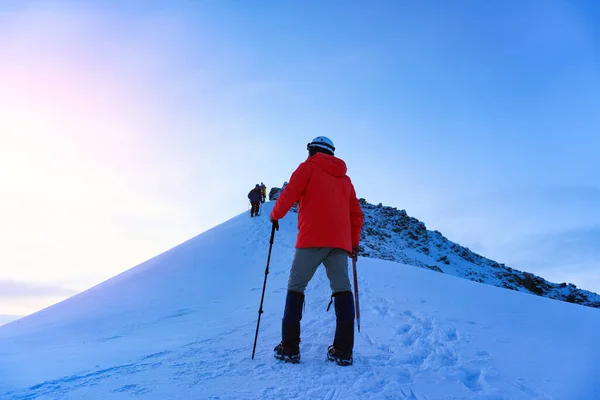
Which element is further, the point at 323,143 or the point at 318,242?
the point at 323,143

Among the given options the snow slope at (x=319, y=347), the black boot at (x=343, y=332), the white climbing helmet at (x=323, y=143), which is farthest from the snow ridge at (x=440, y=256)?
the black boot at (x=343, y=332)

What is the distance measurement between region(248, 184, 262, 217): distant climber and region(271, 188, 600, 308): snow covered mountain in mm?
6740

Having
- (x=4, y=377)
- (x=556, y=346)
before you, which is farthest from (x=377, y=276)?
(x=4, y=377)

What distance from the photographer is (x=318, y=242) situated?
14.5ft

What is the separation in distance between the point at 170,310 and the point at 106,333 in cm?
169

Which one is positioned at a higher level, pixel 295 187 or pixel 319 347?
pixel 295 187

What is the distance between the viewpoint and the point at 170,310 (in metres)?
8.54

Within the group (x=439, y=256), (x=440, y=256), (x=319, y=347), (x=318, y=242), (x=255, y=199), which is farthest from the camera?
(x=439, y=256)

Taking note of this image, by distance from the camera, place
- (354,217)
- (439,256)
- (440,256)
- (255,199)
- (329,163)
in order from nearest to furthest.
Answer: (329,163) → (354,217) → (255,199) → (440,256) → (439,256)

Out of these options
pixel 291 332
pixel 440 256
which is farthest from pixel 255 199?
pixel 291 332

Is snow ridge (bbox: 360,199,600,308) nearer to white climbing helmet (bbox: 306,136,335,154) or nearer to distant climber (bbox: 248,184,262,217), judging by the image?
distant climber (bbox: 248,184,262,217)

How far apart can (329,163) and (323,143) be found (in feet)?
0.95

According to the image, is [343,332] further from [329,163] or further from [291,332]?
[329,163]

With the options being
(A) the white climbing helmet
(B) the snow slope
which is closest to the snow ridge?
(B) the snow slope
